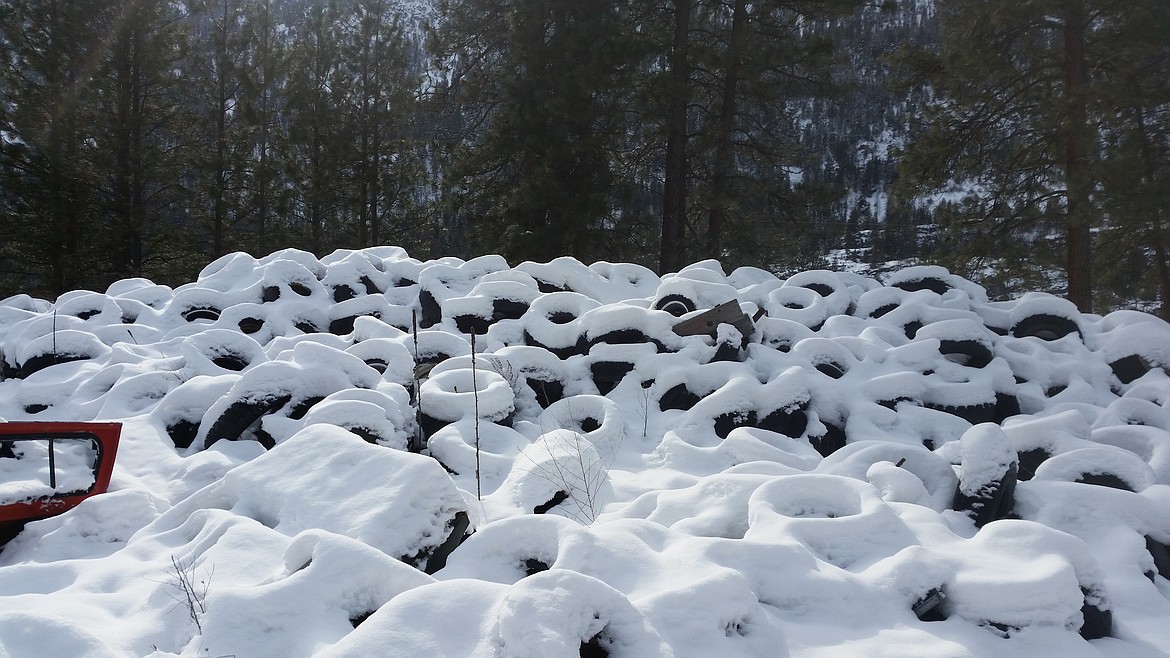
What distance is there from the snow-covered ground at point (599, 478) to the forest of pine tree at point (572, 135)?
6672 mm

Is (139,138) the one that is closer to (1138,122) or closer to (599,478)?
(599,478)

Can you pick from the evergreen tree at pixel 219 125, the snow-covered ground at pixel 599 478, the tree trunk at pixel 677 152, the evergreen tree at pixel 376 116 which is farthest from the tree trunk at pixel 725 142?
the evergreen tree at pixel 219 125

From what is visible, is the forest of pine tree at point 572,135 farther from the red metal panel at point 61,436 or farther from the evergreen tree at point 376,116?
the red metal panel at point 61,436

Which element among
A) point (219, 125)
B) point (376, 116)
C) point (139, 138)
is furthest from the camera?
point (376, 116)

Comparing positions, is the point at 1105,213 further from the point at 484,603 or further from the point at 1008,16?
the point at 484,603

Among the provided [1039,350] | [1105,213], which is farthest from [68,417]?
[1105,213]

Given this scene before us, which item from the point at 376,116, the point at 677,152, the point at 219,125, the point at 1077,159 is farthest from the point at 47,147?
the point at 1077,159

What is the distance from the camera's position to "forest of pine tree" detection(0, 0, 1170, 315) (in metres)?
12.7

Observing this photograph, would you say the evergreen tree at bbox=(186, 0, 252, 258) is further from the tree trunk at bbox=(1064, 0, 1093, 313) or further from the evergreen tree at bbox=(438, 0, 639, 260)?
the tree trunk at bbox=(1064, 0, 1093, 313)

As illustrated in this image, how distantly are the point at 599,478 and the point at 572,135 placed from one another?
38.4ft

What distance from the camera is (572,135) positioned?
1495 cm

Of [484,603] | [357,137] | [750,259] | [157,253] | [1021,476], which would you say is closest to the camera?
[484,603]

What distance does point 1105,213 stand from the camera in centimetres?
1134

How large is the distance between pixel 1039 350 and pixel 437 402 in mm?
5121
